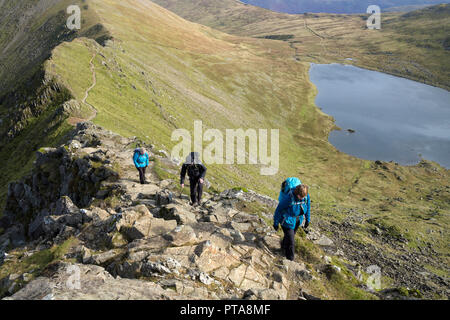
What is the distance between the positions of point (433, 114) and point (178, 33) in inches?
5856

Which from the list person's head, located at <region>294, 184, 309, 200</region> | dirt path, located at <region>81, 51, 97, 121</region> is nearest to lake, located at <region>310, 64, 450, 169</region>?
dirt path, located at <region>81, 51, 97, 121</region>

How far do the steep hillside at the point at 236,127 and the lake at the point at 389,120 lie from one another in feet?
29.3

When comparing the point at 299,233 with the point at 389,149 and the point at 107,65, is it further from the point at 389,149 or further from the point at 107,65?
the point at 389,149

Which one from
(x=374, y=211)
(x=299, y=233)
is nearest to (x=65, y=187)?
(x=299, y=233)

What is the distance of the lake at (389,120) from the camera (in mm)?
106000

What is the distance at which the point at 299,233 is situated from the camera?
14852 millimetres

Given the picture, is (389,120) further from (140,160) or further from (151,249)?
(151,249)

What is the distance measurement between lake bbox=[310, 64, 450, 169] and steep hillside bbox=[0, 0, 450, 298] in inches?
351

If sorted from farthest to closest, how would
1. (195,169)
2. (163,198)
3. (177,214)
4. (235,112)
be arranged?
(235,112)
(195,169)
(163,198)
(177,214)

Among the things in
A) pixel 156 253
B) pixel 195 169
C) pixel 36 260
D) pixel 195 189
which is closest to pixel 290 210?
pixel 156 253

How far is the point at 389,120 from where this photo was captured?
132m

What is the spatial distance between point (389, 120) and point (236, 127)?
83.9m

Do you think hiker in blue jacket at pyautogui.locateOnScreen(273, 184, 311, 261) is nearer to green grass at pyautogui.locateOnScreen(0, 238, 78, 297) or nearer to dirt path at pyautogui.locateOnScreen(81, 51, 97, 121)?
green grass at pyautogui.locateOnScreen(0, 238, 78, 297)

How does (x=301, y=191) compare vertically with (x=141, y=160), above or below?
above
